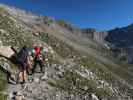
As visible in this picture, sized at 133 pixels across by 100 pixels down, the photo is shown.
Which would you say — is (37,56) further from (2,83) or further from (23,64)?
(2,83)

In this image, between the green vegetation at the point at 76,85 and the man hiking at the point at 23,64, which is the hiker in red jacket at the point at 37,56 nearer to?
the man hiking at the point at 23,64

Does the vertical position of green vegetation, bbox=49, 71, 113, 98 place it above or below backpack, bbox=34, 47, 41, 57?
below

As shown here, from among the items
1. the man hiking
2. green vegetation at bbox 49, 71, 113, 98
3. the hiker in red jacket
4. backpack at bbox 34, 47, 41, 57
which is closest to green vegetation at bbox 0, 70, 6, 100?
the man hiking

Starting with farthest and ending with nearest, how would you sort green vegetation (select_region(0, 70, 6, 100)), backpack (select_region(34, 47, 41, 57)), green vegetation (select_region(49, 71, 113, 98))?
green vegetation (select_region(49, 71, 113, 98)), backpack (select_region(34, 47, 41, 57)), green vegetation (select_region(0, 70, 6, 100))

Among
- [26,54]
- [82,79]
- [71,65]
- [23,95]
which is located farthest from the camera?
[71,65]

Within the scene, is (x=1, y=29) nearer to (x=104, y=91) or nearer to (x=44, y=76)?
(x=44, y=76)

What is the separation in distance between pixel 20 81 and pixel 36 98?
2.18 m

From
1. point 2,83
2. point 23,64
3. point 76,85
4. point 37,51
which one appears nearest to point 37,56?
point 37,51

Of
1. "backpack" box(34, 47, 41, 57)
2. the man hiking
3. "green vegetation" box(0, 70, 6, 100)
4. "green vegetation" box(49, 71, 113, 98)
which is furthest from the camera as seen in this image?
"green vegetation" box(49, 71, 113, 98)

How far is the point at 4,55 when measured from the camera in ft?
85.4

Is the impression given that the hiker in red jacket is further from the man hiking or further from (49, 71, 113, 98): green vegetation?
(49, 71, 113, 98): green vegetation

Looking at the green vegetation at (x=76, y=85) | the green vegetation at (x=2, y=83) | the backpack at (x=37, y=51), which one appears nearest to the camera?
the green vegetation at (x=2, y=83)

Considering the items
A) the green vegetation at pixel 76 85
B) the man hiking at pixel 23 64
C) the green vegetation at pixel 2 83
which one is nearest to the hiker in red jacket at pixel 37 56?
the man hiking at pixel 23 64

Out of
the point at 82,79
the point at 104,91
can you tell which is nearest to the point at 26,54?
the point at 82,79
